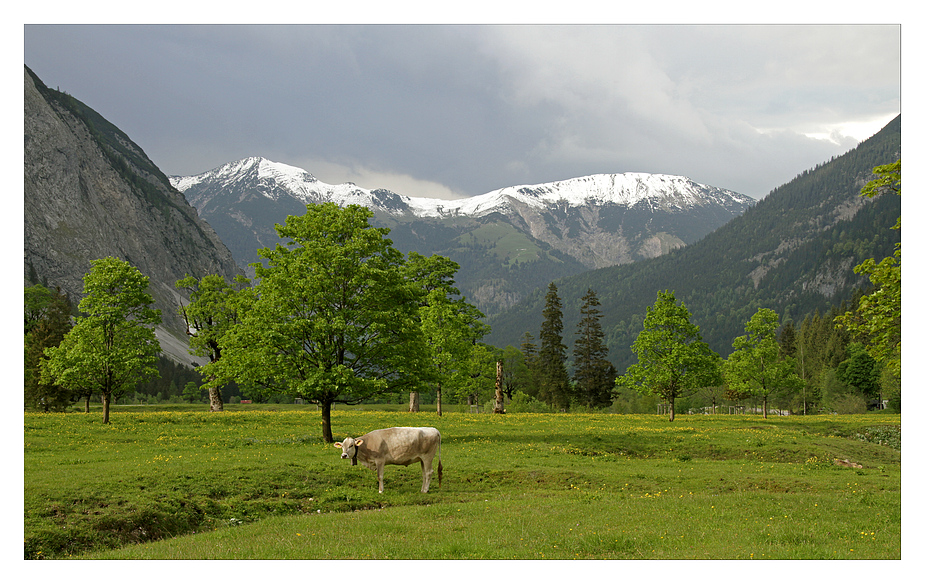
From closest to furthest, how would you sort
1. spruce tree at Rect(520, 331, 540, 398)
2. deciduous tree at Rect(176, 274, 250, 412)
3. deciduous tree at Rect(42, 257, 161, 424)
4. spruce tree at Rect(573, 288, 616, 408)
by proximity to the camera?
1. deciduous tree at Rect(42, 257, 161, 424)
2. deciduous tree at Rect(176, 274, 250, 412)
3. spruce tree at Rect(573, 288, 616, 408)
4. spruce tree at Rect(520, 331, 540, 398)

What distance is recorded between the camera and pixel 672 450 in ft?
111

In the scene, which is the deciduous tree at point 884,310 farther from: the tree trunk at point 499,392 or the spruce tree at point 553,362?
the spruce tree at point 553,362

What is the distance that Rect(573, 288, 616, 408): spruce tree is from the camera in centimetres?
9681

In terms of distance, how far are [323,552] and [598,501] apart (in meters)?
9.34

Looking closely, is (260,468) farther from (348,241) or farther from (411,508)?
(348,241)

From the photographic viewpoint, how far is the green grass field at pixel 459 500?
1284cm

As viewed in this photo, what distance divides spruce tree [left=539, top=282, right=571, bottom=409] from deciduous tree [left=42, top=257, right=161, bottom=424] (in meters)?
64.2

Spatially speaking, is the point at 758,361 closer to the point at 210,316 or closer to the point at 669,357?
the point at 669,357

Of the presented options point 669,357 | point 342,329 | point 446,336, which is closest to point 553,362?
point 669,357

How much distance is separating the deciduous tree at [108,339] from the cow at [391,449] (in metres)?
25.8

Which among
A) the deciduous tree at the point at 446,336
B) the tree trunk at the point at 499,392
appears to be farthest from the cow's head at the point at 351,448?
the tree trunk at the point at 499,392

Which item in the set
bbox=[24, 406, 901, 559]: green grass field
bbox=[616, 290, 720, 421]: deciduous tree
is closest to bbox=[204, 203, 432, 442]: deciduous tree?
bbox=[24, 406, 901, 559]: green grass field

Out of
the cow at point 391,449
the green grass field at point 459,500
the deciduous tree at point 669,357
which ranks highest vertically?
the deciduous tree at point 669,357

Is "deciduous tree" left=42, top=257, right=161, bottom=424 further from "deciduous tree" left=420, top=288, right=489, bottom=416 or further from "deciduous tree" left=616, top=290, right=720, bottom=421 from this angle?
"deciduous tree" left=616, top=290, right=720, bottom=421
